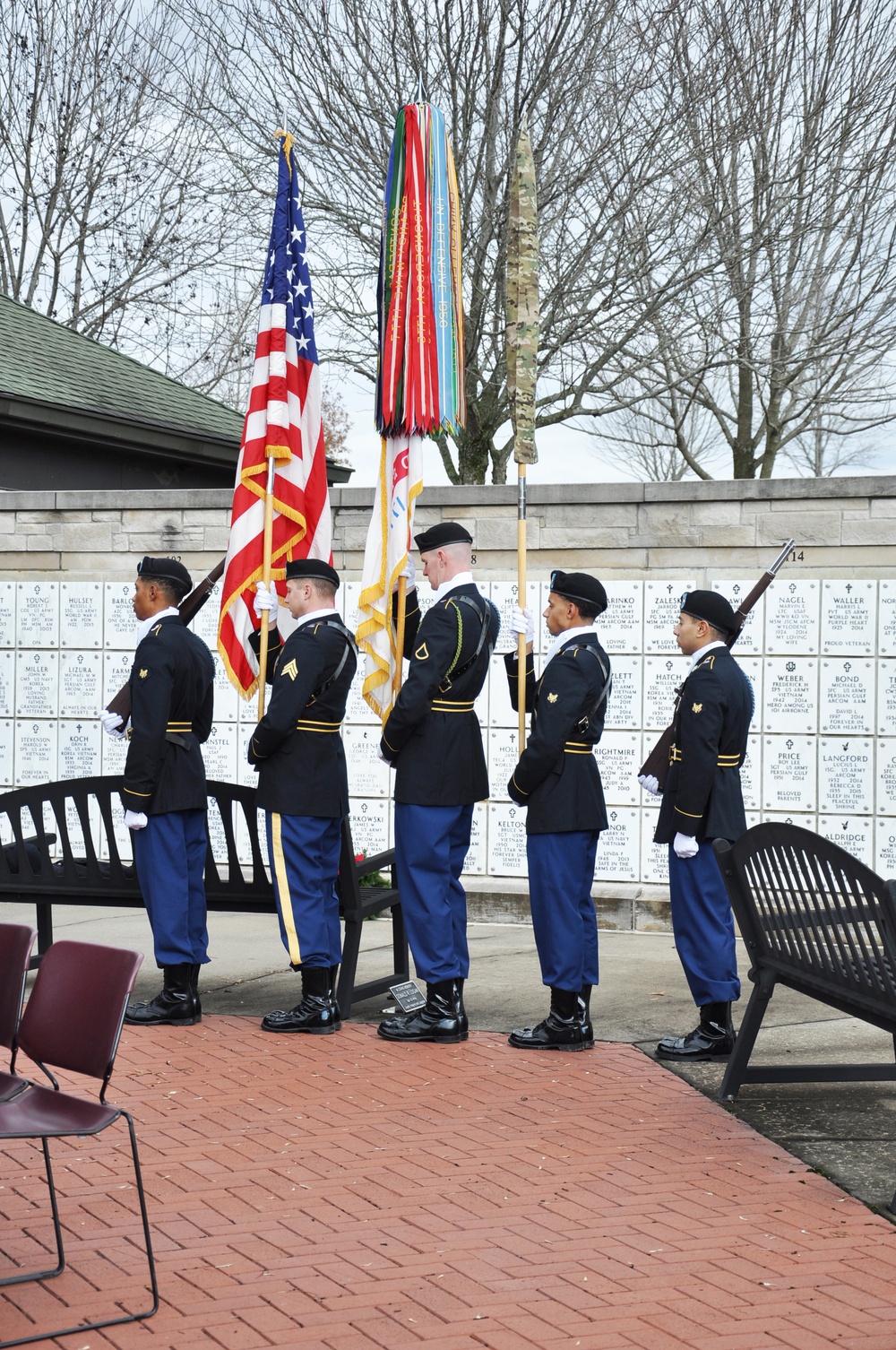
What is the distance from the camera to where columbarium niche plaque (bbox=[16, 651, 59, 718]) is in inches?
386

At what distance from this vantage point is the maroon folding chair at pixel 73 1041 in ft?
Answer: 11.9

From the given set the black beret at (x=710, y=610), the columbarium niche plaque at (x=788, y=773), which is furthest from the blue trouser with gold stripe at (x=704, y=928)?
the columbarium niche plaque at (x=788, y=773)

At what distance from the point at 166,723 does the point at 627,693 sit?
10.3ft

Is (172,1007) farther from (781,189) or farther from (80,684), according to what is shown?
(781,189)

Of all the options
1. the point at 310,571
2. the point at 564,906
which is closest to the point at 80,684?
the point at 310,571

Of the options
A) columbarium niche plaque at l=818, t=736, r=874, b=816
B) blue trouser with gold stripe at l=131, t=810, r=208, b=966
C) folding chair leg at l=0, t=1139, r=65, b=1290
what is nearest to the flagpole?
blue trouser with gold stripe at l=131, t=810, r=208, b=966

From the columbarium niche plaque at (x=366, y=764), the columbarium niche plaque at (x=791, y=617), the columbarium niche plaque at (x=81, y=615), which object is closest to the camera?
the columbarium niche plaque at (x=791, y=617)

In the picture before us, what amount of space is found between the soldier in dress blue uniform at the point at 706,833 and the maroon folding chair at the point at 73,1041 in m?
2.70

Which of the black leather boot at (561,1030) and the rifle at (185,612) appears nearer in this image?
the black leather boot at (561,1030)

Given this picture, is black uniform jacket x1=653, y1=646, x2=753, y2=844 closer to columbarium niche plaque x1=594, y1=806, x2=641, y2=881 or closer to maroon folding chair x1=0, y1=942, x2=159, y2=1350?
columbarium niche plaque x1=594, y1=806, x2=641, y2=881

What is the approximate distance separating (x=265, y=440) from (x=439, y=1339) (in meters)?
4.43

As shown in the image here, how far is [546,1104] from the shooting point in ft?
17.4

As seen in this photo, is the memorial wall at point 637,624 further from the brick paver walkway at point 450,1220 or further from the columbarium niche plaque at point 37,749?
the brick paver walkway at point 450,1220

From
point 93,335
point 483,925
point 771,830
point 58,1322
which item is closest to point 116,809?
point 483,925
